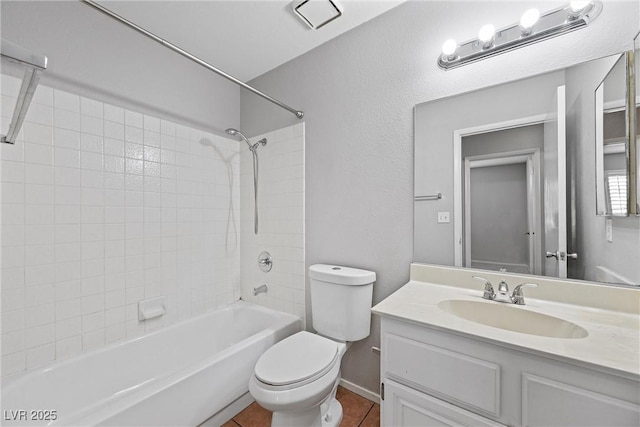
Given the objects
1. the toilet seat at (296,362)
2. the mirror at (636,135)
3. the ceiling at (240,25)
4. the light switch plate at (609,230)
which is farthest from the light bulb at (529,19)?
the toilet seat at (296,362)

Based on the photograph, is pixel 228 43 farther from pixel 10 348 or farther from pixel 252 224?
pixel 10 348

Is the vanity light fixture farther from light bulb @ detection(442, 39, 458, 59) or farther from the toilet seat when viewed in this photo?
the toilet seat

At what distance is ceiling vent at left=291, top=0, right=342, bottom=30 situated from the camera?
4.79 feet

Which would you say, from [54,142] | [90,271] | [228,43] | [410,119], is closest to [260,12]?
[228,43]

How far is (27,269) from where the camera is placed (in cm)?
129

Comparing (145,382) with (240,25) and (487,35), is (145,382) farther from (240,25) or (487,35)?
(487,35)

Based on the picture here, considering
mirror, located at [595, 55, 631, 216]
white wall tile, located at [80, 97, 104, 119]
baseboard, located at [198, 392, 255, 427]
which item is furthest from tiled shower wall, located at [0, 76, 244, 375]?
mirror, located at [595, 55, 631, 216]

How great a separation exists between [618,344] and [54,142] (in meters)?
2.45

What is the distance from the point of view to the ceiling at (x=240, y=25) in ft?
4.92

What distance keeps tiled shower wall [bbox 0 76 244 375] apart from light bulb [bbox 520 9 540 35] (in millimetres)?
2031

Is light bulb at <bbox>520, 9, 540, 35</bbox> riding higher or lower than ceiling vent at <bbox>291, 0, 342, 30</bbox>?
lower

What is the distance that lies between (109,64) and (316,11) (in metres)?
1.28

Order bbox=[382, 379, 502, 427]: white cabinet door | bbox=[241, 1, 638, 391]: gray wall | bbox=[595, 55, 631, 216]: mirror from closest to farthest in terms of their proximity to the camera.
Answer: bbox=[382, 379, 502, 427]: white cabinet door → bbox=[595, 55, 631, 216]: mirror → bbox=[241, 1, 638, 391]: gray wall

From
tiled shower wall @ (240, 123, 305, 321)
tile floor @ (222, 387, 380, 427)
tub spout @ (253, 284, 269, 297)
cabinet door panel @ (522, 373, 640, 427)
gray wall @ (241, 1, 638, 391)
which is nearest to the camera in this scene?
cabinet door panel @ (522, 373, 640, 427)
